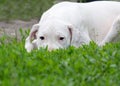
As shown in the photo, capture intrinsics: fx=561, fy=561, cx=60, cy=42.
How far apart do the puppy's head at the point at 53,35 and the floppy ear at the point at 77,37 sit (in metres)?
0.03

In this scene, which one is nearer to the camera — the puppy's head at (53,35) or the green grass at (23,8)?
the puppy's head at (53,35)

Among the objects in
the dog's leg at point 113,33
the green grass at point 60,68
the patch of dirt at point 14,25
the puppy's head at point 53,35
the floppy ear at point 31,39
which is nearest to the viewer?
the green grass at point 60,68

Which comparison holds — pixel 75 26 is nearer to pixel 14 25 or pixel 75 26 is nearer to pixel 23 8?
pixel 14 25

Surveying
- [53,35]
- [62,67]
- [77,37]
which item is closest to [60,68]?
[62,67]

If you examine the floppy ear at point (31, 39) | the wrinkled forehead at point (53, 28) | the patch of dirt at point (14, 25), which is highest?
the wrinkled forehead at point (53, 28)

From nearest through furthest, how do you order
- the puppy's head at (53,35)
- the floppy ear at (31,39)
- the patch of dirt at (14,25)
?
the puppy's head at (53,35) → the floppy ear at (31,39) → the patch of dirt at (14,25)

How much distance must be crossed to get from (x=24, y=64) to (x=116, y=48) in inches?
65.6

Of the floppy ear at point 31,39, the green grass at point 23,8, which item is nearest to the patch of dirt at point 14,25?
the green grass at point 23,8

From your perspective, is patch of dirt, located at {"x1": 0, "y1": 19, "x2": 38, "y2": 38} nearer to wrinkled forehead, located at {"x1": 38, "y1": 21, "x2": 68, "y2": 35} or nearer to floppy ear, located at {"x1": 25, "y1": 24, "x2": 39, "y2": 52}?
floppy ear, located at {"x1": 25, "y1": 24, "x2": 39, "y2": 52}

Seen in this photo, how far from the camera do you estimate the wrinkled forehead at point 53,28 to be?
27.5ft

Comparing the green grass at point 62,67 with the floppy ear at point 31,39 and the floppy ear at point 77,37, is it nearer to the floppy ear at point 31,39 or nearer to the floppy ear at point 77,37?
the floppy ear at point 77,37

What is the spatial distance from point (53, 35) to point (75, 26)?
63 cm

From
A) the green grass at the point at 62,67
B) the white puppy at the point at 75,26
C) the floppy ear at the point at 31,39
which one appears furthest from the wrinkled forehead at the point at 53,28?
the green grass at the point at 62,67

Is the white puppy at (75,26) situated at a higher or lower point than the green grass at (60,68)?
lower
